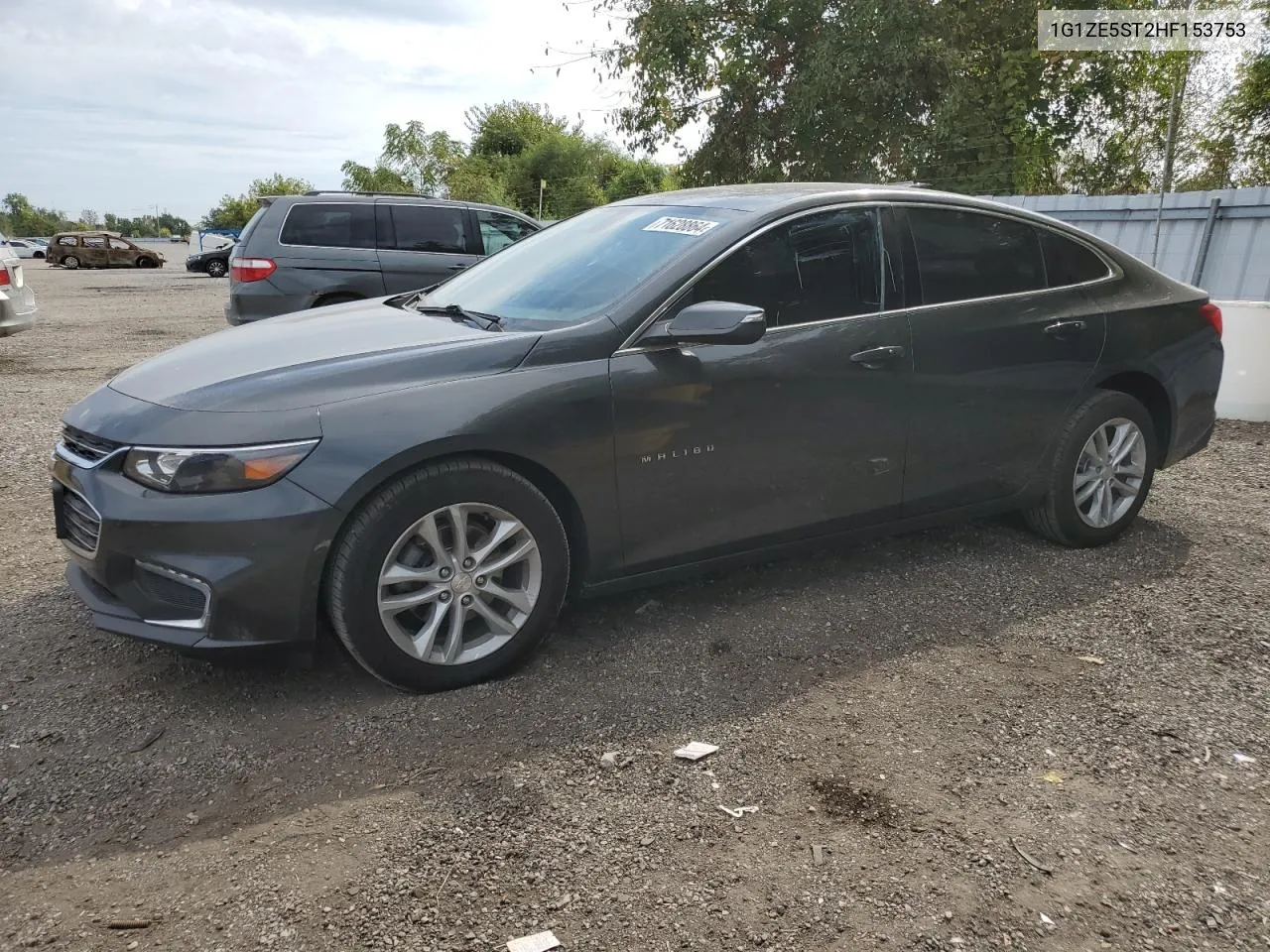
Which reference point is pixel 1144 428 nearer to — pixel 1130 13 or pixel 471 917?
pixel 471 917

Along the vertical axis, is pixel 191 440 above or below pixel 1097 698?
above

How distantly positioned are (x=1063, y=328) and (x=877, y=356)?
111cm

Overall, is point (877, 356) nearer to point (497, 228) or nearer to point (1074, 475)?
point (1074, 475)

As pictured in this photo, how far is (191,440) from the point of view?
3.06 metres

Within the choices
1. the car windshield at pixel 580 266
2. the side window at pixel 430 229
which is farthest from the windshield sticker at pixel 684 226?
the side window at pixel 430 229

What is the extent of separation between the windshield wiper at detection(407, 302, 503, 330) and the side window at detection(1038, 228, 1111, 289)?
102 inches

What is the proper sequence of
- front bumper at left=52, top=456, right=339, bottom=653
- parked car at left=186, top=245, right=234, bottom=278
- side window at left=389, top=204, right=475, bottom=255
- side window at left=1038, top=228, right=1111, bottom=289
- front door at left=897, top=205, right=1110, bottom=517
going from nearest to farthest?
front bumper at left=52, top=456, right=339, bottom=653
front door at left=897, top=205, right=1110, bottom=517
side window at left=1038, top=228, right=1111, bottom=289
side window at left=389, top=204, right=475, bottom=255
parked car at left=186, top=245, right=234, bottom=278

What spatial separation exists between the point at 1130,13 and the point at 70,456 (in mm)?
16586

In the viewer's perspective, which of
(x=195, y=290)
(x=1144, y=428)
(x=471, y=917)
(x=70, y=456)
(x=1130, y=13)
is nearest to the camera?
(x=471, y=917)

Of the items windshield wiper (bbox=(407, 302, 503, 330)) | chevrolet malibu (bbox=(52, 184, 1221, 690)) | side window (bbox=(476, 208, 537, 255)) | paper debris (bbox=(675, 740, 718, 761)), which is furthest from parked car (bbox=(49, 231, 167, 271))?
paper debris (bbox=(675, 740, 718, 761))

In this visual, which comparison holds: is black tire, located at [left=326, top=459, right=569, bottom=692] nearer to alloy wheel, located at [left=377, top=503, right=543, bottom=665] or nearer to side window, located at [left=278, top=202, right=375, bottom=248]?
alloy wheel, located at [left=377, top=503, right=543, bottom=665]

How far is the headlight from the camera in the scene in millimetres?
3029

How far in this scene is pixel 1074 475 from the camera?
4680mm

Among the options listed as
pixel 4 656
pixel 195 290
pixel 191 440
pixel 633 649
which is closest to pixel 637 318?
pixel 633 649
